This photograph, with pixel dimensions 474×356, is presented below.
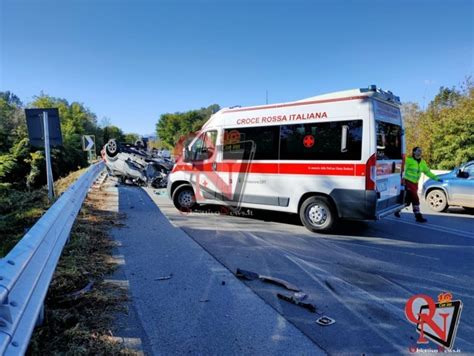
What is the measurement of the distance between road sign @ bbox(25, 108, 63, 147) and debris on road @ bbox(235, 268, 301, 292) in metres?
6.01

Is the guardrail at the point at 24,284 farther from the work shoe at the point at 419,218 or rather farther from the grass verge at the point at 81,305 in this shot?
→ the work shoe at the point at 419,218

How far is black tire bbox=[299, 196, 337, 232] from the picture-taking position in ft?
22.0

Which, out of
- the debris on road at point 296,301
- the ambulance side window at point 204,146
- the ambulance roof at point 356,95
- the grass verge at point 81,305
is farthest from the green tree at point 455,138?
the grass verge at point 81,305

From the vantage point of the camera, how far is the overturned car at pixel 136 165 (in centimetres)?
1362

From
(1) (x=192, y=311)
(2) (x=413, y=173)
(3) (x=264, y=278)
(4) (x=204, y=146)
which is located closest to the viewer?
(1) (x=192, y=311)

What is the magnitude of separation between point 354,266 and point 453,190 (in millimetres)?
6747

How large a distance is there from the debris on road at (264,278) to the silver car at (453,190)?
8.04 metres

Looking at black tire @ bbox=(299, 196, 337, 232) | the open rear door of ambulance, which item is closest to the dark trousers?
the open rear door of ambulance

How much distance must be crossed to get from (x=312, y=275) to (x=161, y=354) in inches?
97.6

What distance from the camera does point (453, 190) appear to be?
9.60 metres

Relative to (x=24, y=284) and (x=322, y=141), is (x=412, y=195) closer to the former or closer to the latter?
(x=322, y=141)

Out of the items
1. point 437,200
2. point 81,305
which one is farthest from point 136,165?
point 437,200

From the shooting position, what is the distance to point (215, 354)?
263 cm

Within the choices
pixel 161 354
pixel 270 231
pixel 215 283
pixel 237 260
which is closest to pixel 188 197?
pixel 270 231
